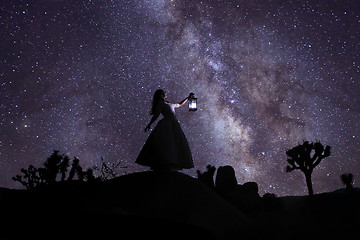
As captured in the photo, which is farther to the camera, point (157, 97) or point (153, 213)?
point (157, 97)

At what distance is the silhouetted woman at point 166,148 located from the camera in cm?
661

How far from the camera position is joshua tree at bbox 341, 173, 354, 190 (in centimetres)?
2020

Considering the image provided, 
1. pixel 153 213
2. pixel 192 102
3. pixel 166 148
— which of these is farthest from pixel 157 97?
pixel 153 213

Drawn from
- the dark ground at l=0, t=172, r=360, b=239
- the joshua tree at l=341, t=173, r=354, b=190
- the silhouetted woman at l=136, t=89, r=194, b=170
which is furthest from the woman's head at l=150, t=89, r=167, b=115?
the joshua tree at l=341, t=173, r=354, b=190

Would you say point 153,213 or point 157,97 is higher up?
point 157,97

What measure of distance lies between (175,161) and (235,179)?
52.0 feet

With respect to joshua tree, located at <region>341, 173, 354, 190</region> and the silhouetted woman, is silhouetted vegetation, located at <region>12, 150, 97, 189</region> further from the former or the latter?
joshua tree, located at <region>341, 173, 354, 190</region>

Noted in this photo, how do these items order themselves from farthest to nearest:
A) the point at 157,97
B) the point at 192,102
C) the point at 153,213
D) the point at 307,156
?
the point at 307,156, the point at 157,97, the point at 192,102, the point at 153,213

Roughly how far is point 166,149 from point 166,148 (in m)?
0.03

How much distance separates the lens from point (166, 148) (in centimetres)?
662

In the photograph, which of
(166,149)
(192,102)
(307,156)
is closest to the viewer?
(166,149)

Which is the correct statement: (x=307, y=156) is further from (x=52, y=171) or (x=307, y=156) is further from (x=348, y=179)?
(x=52, y=171)

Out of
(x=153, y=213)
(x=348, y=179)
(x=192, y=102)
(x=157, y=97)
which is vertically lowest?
(x=153, y=213)

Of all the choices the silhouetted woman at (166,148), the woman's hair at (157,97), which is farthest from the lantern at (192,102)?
the woman's hair at (157,97)
